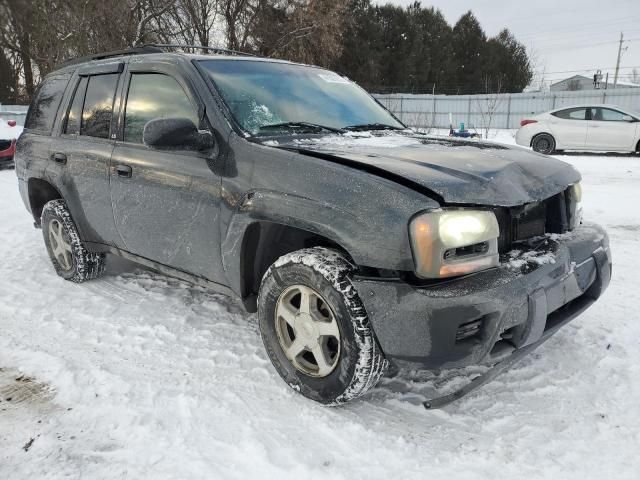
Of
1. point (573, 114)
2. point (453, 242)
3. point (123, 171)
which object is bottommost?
point (573, 114)

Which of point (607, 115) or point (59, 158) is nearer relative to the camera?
point (59, 158)

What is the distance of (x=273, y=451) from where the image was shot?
7.03 feet

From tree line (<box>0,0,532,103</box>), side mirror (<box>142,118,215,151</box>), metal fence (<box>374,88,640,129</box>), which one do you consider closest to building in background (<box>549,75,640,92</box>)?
tree line (<box>0,0,532,103</box>)

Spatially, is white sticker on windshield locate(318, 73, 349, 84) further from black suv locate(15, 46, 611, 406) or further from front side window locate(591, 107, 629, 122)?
front side window locate(591, 107, 629, 122)

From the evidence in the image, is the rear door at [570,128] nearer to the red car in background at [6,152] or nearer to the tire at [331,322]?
the tire at [331,322]

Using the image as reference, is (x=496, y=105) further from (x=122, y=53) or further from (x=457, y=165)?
(x=457, y=165)

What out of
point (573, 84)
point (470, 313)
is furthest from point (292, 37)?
point (573, 84)

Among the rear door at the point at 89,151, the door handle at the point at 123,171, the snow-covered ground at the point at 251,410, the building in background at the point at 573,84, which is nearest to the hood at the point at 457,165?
the snow-covered ground at the point at 251,410

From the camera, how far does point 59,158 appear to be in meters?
3.97

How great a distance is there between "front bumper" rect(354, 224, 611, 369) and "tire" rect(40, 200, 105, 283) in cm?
275

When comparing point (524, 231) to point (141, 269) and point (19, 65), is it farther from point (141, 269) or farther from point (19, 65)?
point (141, 269)

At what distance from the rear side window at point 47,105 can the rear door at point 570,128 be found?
12.2m

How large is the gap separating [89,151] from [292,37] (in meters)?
21.9

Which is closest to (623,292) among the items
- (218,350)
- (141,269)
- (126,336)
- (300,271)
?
(300,271)
